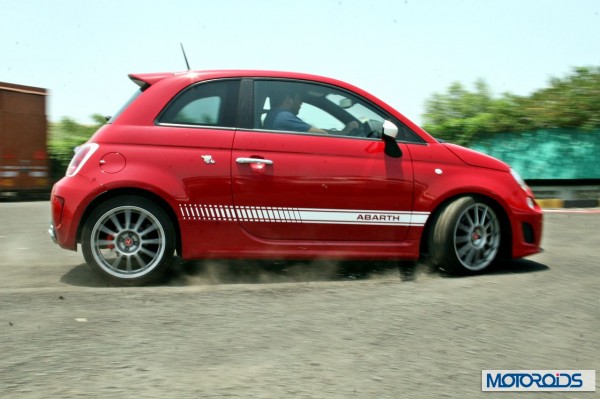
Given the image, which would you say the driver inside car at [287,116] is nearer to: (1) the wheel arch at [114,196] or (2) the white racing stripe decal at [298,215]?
(2) the white racing stripe decal at [298,215]

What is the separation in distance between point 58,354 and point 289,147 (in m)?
2.52

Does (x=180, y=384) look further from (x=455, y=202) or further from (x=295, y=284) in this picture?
(x=455, y=202)

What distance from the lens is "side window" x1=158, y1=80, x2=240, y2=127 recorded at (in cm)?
552

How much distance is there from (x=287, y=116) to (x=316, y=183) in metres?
0.60

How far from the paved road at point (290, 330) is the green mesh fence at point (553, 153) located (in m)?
10.6

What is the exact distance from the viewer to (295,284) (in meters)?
5.51

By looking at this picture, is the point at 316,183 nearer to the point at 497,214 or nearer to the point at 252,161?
the point at 252,161

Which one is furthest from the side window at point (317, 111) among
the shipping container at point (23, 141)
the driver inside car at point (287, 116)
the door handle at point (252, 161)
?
the shipping container at point (23, 141)

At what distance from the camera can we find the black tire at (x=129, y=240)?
533cm

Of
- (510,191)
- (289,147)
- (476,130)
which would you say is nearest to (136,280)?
(289,147)

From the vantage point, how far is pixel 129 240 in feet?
17.6

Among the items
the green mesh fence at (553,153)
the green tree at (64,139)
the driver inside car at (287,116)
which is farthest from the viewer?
the green tree at (64,139)

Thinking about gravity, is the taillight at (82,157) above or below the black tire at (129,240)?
above

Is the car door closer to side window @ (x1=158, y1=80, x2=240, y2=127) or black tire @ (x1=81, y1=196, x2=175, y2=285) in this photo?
side window @ (x1=158, y1=80, x2=240, y2=127)
